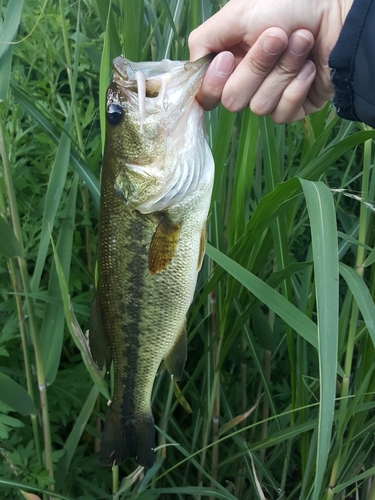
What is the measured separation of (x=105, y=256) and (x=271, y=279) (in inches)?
14.5

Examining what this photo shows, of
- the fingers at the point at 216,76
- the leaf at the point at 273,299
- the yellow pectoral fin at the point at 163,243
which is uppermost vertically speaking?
the fingers at the point at 216,76

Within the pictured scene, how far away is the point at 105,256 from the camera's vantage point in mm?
949

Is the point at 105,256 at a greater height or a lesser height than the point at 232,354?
greater

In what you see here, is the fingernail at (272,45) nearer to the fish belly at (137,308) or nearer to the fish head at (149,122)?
the fish head at (149,122)

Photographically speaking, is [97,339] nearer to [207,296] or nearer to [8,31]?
[207,296]

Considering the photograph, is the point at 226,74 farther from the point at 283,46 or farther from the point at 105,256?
the point at 105,256

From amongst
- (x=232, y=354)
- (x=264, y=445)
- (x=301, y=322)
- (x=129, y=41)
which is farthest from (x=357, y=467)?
(x=129, y=41)

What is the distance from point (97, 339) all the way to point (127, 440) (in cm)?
26

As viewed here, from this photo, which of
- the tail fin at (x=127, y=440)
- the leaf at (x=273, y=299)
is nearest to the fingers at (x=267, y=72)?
the leaf at (x=273, y=299)

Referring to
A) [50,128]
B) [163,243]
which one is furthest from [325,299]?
[50,128]

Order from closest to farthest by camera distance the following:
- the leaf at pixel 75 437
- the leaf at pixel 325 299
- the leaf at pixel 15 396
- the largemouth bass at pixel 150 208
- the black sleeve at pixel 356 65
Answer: the leaf at pixel 325 299, the black sleeve at pixel 356 65, the largemouth bass at pixel 150 208, the leaf at pixel 15 396, the leaf at pixel 75 437

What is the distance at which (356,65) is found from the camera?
0.82 m

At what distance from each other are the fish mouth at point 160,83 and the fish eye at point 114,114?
3 cm

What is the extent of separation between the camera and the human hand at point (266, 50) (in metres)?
0.83
